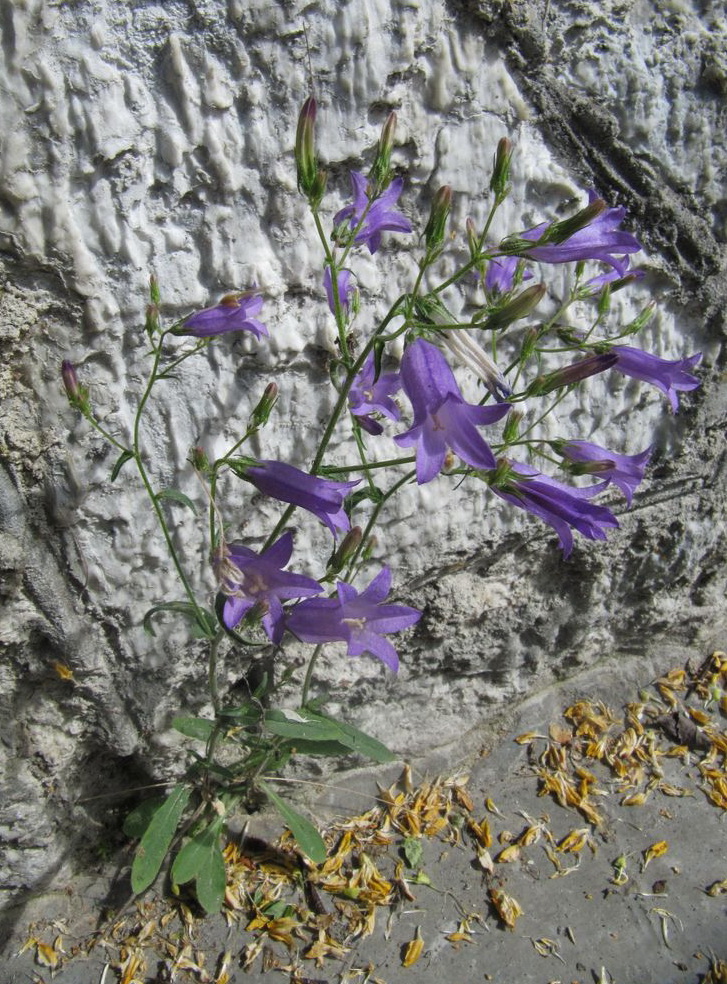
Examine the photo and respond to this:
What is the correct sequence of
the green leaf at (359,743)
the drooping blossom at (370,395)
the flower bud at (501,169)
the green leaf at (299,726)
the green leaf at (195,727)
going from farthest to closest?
1. the green leaf at (359,743)
2. the green leaf at (195,727)
3. the green leaf at (299,726)
4. the drooping blossom at (370,395)
5. the flower bud at (501,169)

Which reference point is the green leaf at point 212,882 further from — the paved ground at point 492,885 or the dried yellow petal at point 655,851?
the dried yellow petal at point 655,851

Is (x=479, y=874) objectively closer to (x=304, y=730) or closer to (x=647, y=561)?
(x=304, y=730)

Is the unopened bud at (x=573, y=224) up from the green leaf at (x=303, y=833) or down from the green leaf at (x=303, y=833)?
up

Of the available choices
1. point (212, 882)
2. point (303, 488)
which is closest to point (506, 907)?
point (212, 882)

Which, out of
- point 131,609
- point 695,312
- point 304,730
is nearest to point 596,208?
point 695,312

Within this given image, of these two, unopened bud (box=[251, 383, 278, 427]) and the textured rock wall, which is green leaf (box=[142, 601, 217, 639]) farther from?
unopened bud (box=[251, 383, 278, 427])

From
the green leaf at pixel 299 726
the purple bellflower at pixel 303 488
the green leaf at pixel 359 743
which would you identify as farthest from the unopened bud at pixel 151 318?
the green leaf at pixel 359 743

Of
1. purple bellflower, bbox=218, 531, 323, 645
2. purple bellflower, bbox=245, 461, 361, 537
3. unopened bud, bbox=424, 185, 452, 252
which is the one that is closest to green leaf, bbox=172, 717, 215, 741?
purple bellflower, bbox=218, 531, 323, 645
